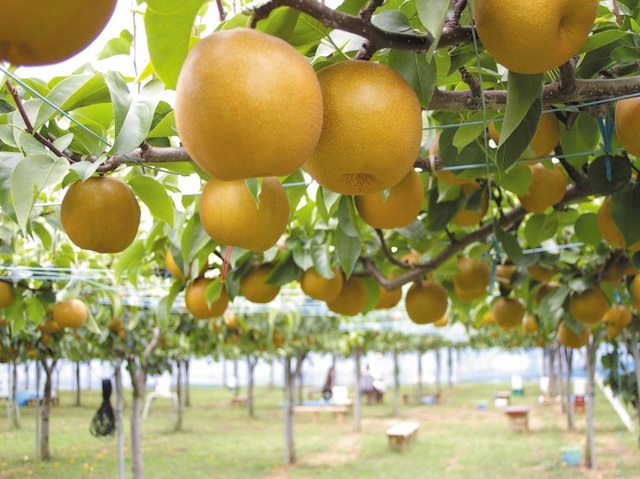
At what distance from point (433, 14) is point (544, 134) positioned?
0.81 metres

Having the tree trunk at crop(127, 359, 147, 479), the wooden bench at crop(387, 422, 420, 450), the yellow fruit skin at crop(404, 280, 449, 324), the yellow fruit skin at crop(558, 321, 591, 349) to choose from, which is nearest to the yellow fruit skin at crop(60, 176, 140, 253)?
the yellow fruit skin at crop(404, 280, 449, 324)

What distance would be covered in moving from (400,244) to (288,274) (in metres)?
0.65

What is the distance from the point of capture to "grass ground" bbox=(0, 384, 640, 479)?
918 centimetres

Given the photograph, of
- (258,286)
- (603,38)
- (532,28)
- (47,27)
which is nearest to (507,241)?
(258,286)

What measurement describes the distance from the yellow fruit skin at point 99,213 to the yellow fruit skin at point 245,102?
2.03ft

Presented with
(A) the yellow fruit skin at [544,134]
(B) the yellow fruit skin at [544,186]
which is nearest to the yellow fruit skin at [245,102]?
(A) the yellow fruit skin at [544,134]

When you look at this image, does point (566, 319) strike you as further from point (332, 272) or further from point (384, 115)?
point (384, 115)

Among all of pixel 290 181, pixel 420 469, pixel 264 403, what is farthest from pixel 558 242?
pixel 264 403

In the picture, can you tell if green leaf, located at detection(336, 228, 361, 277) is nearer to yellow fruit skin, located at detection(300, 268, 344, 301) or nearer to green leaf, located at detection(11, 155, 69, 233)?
yellow fruit skin, located at detection(300, 268, 344, 301)

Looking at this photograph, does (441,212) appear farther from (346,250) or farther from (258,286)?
(258,286)

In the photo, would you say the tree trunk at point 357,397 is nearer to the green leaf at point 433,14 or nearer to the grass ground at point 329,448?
the grass ground at point 329,448

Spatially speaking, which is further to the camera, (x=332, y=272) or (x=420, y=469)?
(x=420, y=469)

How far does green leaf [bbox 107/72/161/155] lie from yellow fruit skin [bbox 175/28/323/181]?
1.65 feet

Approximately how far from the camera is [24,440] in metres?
12.0
